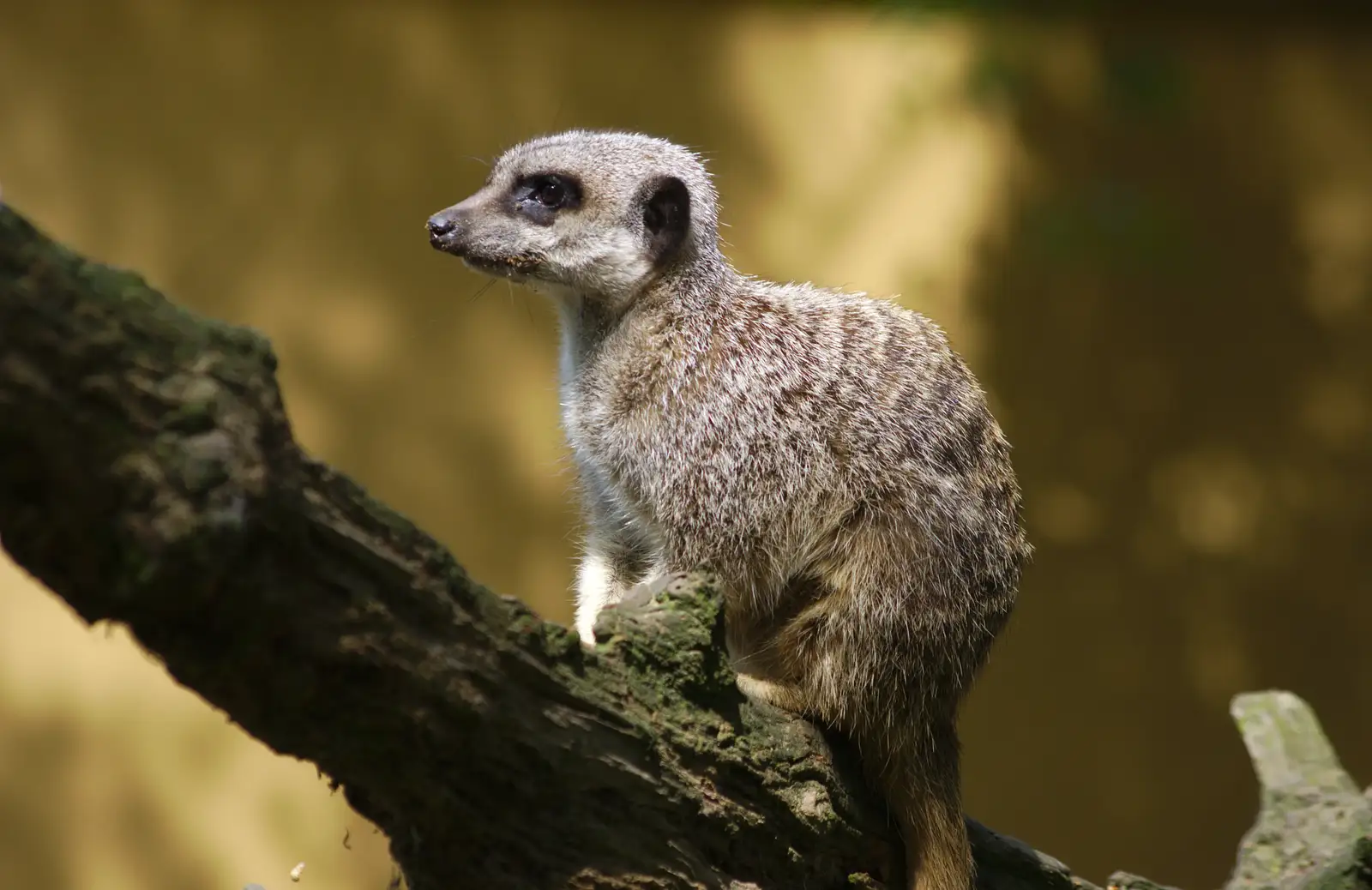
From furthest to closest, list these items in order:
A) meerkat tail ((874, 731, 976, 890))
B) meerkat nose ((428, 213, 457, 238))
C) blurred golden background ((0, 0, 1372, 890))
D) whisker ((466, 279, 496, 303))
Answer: blurred golden background ((0, 0, 1372, 890)) < whisker ((466, 279, 496, 303)) < meerkat nose ((428, 213, 457, 238)) < meerkat tail ((874, 731, 976, 890))

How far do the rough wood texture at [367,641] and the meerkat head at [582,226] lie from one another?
776 millimetres

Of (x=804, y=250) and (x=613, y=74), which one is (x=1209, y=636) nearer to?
(x=804, y=250)

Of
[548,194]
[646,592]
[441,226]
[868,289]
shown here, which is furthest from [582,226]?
[868,289]

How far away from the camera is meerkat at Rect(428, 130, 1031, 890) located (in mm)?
2422

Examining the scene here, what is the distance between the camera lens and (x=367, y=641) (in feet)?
5.09

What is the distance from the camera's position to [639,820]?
194 centimetres

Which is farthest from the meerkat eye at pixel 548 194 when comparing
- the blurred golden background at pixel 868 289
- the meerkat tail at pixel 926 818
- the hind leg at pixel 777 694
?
the blurred golden background at pixel 868 289

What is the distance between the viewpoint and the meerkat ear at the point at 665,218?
2.67 metres

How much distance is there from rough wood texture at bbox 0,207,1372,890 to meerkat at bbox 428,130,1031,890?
181 mm

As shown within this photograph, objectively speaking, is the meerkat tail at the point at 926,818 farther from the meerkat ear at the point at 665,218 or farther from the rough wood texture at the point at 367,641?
the meerkat ear at the point at 665,218

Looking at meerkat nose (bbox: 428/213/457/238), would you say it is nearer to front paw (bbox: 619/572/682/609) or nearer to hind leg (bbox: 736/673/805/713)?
front paw (bbox: 619/572/682/609)

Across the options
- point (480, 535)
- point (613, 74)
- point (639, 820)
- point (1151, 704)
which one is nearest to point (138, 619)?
point (639, 820)

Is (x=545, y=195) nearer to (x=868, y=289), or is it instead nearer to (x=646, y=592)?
(x=646, y=592)

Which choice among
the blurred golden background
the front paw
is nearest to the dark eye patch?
the front paw
